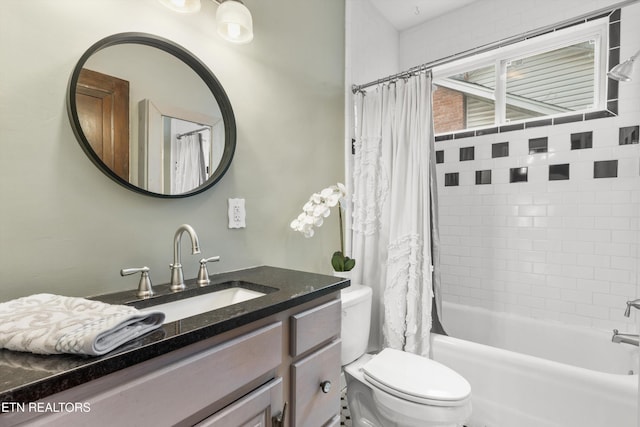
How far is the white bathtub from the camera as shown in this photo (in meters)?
1.32

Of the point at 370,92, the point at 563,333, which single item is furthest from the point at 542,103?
the point at 563,333

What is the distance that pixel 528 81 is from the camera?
241 centimetres

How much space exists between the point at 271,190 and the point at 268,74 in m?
0.61

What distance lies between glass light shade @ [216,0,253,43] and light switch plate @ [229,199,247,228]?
0.72m

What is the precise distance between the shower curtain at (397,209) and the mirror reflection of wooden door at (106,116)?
53.7 inches

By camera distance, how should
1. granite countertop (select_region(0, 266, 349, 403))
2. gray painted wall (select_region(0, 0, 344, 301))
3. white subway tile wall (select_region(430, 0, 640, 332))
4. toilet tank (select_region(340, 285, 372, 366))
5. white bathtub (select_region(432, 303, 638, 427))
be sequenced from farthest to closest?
1. white subway tile wall (select_region(430, 0, 640, 332))
2. toilet tank (select_region(340, 285, 372, 366))
3. white bathtub (select_region(432, 303, 638, 427))
4. gray painted wall (select_region(0, 0, 344, 301))
5. granite countertop (select_region(0, 266, 349, 403))

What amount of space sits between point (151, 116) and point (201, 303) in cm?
73

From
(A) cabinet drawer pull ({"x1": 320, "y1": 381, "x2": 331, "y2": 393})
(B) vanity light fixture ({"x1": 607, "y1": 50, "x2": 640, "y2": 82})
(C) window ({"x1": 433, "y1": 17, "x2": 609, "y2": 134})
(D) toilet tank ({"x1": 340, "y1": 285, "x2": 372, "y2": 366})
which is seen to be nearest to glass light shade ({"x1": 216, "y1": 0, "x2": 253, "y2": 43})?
(D) toilet tank ({"x1": 340, "y1": 285, "x2": 372, "y2": 366})

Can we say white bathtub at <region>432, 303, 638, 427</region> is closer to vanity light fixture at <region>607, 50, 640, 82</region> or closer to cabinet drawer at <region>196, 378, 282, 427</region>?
cabinet drawer at <region>196, 378, 282, 427</region>

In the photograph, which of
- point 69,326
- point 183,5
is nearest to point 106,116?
point 183,5

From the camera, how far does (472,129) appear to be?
2525 millimetres

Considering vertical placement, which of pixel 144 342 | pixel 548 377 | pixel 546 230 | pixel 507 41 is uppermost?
pixel 507 41

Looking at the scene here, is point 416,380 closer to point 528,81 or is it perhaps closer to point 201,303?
point 201,303

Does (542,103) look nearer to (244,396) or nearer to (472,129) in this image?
(472,129)
